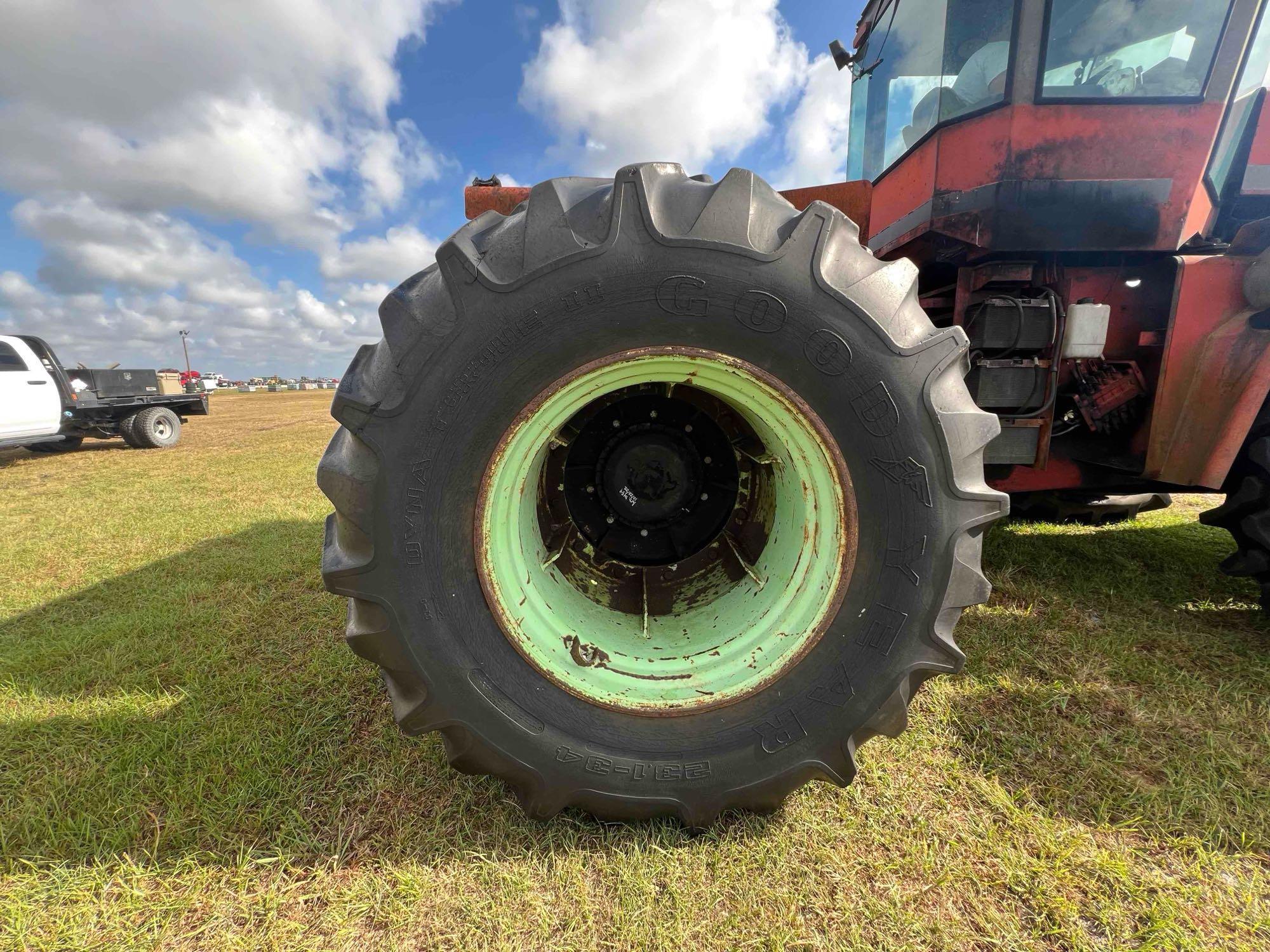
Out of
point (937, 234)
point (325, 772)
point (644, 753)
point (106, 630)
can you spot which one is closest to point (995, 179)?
point (937, 234)

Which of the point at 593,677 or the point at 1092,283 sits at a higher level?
the point at 1092,283

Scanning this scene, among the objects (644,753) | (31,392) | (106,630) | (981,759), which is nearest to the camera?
(644,753)

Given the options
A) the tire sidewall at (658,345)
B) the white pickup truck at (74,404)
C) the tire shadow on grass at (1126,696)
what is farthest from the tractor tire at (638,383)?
the white pickup truck at (74,404)

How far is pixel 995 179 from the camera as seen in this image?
6.61 feet

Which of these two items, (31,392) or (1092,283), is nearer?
(1092,283)

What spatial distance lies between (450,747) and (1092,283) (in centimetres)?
281

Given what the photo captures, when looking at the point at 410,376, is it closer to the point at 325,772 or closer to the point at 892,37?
the point at 325,772

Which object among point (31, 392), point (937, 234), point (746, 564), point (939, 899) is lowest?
point (939, 899)

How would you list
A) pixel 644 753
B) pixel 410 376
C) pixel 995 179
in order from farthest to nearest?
pixel 995 179 < pixel 644 753 < pixel 410 376

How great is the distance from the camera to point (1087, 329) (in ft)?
6.64

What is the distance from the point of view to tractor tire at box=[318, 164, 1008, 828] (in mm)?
1204

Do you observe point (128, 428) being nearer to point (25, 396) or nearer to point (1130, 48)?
point (25, 396)

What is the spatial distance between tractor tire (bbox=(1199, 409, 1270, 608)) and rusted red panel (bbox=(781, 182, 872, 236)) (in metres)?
1.68

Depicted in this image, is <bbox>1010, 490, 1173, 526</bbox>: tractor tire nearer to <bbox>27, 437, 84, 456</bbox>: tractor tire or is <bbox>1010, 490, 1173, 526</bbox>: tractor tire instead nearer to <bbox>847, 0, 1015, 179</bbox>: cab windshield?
<bbox>847, 0, 1015, 179</bbox>: cab windshield
